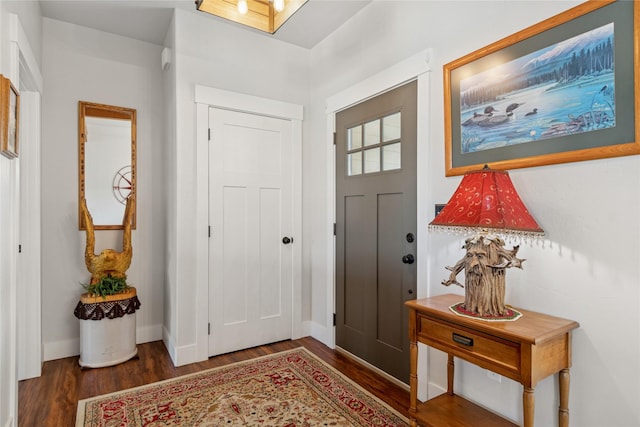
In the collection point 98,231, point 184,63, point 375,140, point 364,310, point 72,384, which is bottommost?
point 72,384

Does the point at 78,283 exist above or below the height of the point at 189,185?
below

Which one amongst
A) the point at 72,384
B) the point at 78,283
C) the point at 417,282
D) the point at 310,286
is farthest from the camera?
the point at 310,286

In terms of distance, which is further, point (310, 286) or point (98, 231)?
point (310, 286)

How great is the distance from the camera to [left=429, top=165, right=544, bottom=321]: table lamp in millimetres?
1475

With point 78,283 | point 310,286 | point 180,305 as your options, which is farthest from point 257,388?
point 78,283

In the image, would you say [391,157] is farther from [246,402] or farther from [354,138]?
[246,402]

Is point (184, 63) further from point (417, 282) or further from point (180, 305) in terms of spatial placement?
point (417, 282)

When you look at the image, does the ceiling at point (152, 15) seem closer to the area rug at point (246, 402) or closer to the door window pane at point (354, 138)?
the door window pane at point (354, 138)

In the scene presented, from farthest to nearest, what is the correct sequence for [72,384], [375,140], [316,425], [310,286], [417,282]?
[310,286]
[375,140]
[72,384]
[417,282]
[316,425]

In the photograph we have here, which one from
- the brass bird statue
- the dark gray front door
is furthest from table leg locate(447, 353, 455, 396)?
the brass bird statue

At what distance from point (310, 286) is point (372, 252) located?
0.97 metres

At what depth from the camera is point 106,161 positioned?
3104 mm

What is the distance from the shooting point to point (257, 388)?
92.8 inches

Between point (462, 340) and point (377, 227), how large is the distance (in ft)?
3.78
